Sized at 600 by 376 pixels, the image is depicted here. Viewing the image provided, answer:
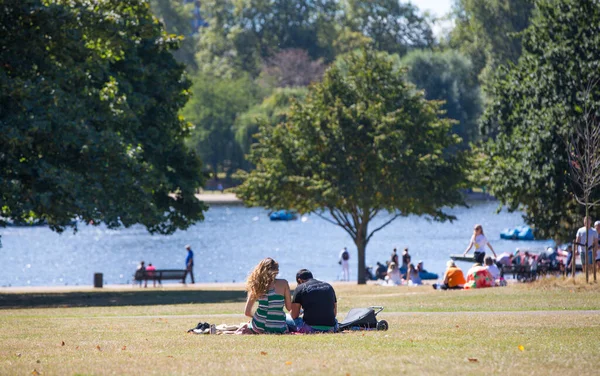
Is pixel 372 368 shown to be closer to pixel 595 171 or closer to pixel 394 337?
pixel 394 337

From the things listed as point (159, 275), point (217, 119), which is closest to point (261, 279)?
point (159, 275)

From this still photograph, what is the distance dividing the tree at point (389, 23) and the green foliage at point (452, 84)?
42.9 meters

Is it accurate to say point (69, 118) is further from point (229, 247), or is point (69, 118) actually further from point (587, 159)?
point (229, 247)

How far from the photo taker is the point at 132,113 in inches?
1147

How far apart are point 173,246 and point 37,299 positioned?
51.1 meters

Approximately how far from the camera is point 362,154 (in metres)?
39.6

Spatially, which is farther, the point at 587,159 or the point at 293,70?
the point at 293,70

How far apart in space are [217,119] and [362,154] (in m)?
72.5

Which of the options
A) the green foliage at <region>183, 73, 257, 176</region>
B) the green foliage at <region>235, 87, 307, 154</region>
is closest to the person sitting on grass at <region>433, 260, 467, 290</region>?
the green foliage at <region>235, 87, 307, 154</region>

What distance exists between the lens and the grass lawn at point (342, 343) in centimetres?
1019

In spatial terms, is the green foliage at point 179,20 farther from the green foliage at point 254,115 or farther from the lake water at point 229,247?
the lake water at point 229,247

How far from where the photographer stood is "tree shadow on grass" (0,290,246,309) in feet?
84.4

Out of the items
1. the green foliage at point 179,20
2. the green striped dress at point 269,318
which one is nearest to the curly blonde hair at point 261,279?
the green striped dress at point 269,318

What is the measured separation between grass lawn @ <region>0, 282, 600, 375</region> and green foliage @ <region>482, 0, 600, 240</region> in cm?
1124
